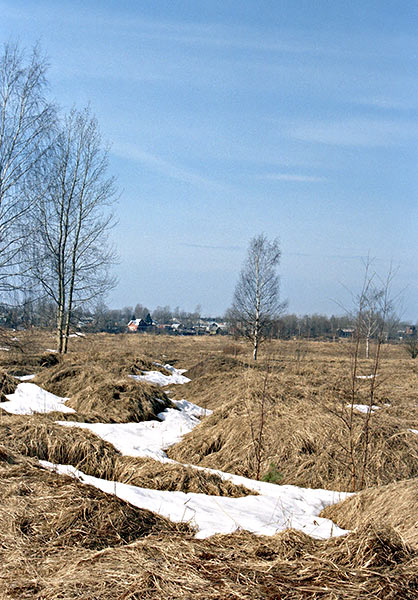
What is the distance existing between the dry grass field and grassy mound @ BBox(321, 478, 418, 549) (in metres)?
0.01

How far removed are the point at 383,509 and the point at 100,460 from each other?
307 centimetres

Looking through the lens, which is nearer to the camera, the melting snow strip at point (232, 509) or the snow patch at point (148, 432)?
the melting snow strip at point (232, 509)

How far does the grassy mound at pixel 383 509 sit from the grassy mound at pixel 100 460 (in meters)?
0.99

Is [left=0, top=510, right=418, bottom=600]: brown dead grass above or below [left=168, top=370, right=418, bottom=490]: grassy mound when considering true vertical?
above

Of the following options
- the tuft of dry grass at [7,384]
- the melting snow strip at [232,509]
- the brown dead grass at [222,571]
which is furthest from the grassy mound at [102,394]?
the brown dead grass at [222,571]

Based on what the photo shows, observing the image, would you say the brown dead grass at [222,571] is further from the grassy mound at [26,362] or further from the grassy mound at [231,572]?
the grassy mound at [26,362]

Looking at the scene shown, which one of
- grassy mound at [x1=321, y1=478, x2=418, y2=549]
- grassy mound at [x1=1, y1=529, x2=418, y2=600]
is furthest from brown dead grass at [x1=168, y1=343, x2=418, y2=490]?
grassy mound at [x1=1, y1=529, x2=418, y2=600]

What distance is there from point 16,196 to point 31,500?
386 inches

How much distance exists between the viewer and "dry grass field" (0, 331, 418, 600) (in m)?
2.48

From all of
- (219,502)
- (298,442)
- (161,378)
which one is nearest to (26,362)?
(161,378)

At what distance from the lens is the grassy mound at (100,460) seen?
5.04 meters

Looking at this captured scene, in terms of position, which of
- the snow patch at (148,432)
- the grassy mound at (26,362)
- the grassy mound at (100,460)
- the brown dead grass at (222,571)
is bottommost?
the snow patch at (148,432)

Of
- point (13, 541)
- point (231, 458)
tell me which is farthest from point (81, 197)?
point (13, 541)

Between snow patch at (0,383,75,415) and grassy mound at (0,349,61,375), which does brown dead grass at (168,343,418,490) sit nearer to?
snow patch at (0,383,75,415)
